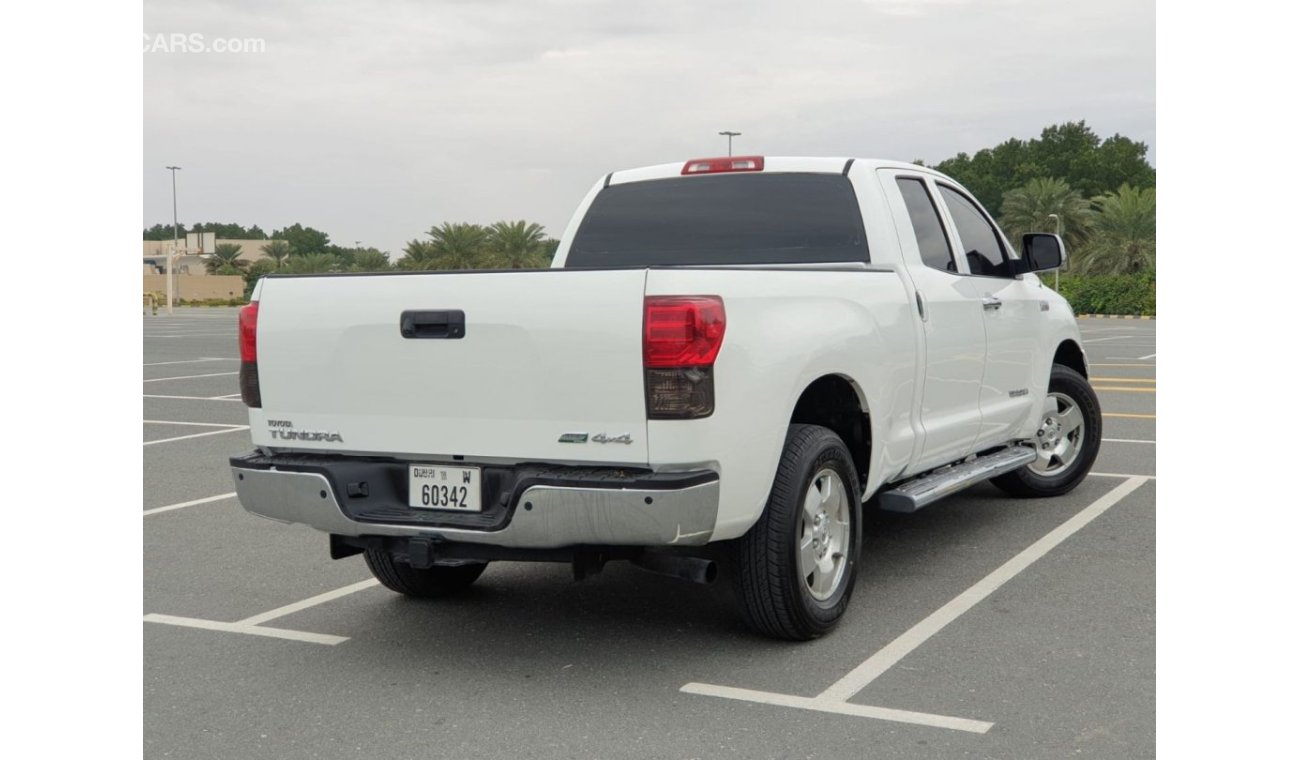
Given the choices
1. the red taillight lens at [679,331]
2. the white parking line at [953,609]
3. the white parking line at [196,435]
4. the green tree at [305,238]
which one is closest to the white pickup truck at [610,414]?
the red taillight lens at [679,331]

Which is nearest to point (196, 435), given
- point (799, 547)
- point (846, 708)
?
point (799, 547)

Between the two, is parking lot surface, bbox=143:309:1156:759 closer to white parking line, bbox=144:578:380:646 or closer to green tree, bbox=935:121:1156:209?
white parking line, bbox=144:578:380:646

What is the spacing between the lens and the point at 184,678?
485cm

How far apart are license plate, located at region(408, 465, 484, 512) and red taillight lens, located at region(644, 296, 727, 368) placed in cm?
80

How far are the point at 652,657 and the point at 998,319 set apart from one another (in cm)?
306

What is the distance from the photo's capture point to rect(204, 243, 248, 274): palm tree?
3664 inches

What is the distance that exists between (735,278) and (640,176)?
2210 millimetres

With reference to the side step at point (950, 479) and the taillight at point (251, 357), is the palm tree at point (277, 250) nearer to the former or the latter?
the side step at point (950, 479)

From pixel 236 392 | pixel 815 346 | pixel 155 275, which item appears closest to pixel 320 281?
pixel 815 346

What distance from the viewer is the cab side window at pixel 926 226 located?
653 cm

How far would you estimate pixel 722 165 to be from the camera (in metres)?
6.54

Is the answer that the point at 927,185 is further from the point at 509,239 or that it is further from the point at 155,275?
the point at 155,275

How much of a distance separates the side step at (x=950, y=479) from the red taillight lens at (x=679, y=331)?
1.70 metres

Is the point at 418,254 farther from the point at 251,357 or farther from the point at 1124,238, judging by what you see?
the point at 251,357
